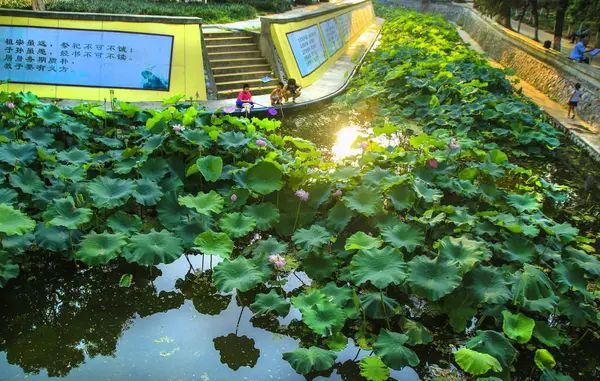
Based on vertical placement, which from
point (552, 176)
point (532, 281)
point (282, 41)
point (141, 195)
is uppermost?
point (282, 41)

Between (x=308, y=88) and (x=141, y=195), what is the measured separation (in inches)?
310

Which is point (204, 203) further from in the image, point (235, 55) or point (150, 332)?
point (235, 55)

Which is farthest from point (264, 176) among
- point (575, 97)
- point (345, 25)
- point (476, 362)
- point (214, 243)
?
point (345, 25)

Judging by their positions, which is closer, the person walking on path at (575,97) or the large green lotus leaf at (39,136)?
the large green lotus leaf at (39,136)

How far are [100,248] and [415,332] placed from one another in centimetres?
300

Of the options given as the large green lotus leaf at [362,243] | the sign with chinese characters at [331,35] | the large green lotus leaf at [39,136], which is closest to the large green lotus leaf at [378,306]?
the large green lotus leaf at [362,243]

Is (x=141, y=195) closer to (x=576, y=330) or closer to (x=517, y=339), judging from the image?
(x=517, y=339)

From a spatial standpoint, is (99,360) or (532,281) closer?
(99,360)

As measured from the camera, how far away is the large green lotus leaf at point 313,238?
193 inches

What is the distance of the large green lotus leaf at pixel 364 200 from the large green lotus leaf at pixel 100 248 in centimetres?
238

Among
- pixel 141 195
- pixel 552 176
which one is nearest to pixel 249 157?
pixel 141 195

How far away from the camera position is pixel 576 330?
4.72 metres

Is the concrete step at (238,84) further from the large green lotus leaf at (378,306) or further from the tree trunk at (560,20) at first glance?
the tree trunk at (560,20)

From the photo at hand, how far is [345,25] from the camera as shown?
2130cm
